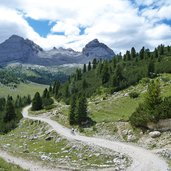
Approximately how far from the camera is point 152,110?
62625mm

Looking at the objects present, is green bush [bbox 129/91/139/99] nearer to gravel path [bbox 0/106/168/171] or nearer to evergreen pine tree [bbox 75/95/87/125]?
evergreen pine tree [bbox 75/95/87/125]

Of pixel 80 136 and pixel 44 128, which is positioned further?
pixel 44 128

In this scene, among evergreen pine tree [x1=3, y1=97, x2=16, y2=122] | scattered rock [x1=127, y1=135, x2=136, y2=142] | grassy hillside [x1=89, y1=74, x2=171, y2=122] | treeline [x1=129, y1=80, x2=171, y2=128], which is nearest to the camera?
treeline [x1=129, y1=80, x2=171, y2=128]

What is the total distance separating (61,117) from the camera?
100 m

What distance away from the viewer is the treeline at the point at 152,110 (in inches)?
2373

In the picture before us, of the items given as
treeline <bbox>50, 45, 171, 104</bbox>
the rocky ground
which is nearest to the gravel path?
the rocky ground

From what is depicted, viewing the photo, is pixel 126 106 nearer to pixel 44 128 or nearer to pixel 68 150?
pixel 44 128

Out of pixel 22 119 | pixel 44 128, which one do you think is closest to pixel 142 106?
pixel 44 128

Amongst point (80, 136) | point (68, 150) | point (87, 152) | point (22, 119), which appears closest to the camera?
point (87, 152)

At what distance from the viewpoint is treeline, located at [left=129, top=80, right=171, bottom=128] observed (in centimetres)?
6027

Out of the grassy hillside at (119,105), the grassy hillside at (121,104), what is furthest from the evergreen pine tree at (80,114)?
the grassy hillside at (121,104)

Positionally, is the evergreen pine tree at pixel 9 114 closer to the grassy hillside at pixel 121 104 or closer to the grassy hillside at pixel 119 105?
the grassy hillside at pixel 119 105

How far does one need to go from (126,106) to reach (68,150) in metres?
45.4

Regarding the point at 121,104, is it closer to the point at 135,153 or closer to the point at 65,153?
the point at 65,153
